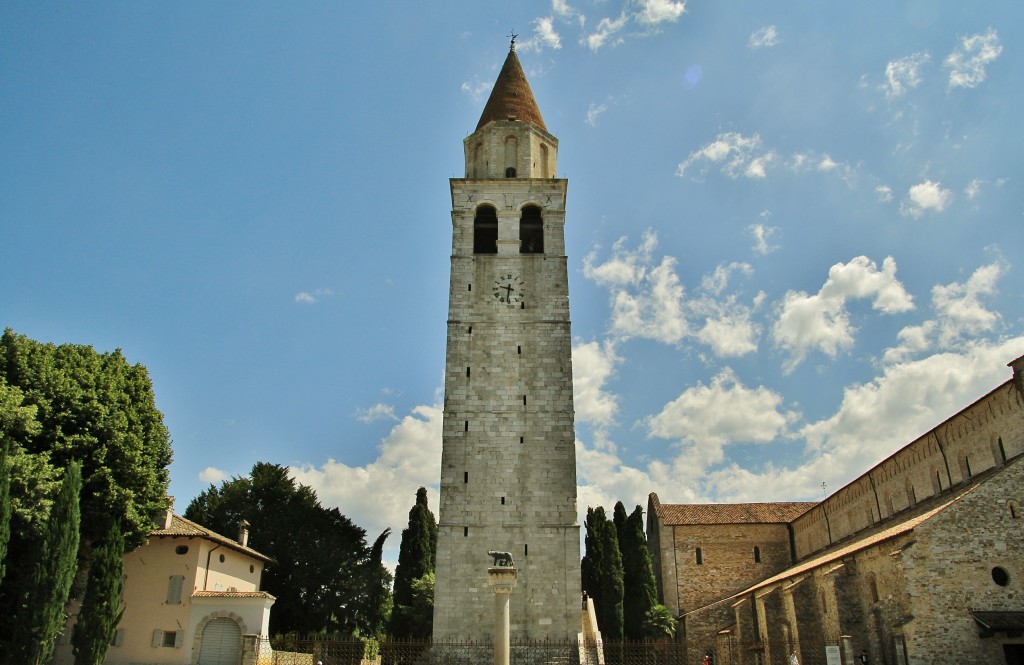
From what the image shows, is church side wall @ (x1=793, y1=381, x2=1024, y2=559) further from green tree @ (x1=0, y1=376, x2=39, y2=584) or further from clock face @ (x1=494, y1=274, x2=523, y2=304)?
green tree @ (x1=0, y1=376, x2=39, y2=584)

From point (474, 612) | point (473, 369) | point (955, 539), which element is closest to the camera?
point (955, 539)

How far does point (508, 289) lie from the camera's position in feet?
87.9

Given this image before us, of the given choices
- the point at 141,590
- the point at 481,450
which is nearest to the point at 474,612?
the point at 481,450

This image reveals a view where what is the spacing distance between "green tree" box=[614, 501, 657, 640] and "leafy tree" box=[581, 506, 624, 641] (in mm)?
1088

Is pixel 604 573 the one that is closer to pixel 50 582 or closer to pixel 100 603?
pixel 100 603

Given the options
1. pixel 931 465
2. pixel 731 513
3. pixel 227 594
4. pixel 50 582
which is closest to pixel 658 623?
pixel 731 513

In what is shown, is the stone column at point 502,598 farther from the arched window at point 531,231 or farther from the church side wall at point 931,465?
the church side wall at point 931,465

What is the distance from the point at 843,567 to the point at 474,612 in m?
12.1

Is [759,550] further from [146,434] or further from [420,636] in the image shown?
[146,434]

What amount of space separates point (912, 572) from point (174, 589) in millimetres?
21432

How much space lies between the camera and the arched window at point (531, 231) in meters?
28.1

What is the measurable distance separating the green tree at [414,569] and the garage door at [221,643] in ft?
37.1

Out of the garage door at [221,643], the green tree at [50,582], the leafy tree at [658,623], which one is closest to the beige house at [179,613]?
the garage door at [221,643]

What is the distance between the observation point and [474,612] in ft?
72.3
